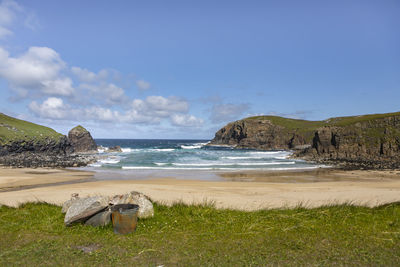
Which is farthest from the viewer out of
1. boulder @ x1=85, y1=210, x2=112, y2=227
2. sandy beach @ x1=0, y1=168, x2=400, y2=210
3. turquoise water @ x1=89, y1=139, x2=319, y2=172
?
turquoise water @ x1=89, y1=139, x2=319, y2=172

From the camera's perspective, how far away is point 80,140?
68.9m

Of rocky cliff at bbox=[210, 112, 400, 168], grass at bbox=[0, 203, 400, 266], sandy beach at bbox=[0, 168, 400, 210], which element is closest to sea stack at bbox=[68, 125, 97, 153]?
sandy beach at bbox=[0, 168, 400, 210]

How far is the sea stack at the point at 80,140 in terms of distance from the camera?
223ft

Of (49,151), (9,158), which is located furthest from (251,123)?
(9,158)

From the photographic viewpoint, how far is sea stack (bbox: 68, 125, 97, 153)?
68000 millimetres

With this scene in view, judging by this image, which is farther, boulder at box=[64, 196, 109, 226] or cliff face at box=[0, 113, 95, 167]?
cliff face at box=[0, 113, 95, 167]

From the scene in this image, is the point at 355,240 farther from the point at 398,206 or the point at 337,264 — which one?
the point at 398,206

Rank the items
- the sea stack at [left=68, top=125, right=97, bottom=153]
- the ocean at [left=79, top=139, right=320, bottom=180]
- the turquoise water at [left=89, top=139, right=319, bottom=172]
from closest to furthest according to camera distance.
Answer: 1. the ocean at [left=79, top=139, right=320, bottom=180]
2. the turquoise water at [left=89, top=139, right=319, bottom=172]
3. the sea stack at [left=68, top=125, right=97, bottom=153]

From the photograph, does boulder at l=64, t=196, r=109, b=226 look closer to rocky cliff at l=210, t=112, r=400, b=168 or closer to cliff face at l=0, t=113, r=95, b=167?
cliff face at l=0, t=113, r=95, b=167

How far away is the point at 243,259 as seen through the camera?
17.7 ft

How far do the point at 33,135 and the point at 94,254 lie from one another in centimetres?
5475

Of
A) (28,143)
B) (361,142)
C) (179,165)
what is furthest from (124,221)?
(361,142)

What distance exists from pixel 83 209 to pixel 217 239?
4.16 meters

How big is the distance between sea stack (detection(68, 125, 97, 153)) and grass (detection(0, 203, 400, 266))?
213 ft
